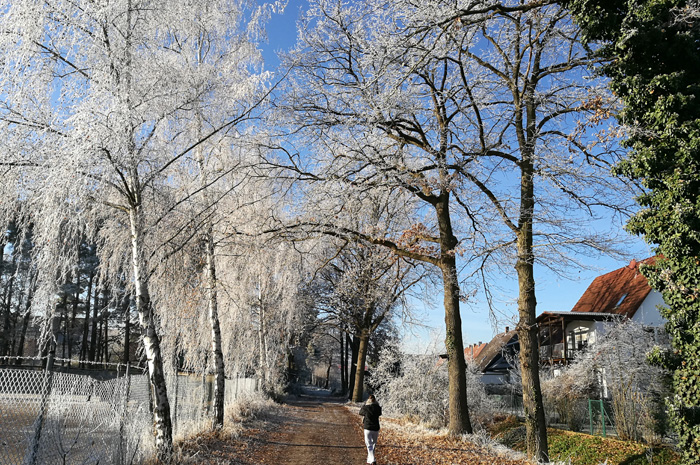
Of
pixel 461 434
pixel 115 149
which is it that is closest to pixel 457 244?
pixel 461 434

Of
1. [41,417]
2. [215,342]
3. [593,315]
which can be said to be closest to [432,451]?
[215,342]

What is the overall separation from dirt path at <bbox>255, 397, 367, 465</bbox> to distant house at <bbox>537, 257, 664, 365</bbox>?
597 inches

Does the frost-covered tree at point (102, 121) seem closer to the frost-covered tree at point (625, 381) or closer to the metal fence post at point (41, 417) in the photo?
the metal fence post at point (41, 417)

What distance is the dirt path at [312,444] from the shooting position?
10383 mm

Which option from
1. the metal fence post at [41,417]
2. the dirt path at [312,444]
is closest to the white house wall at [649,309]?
the dirt path at [312,444]

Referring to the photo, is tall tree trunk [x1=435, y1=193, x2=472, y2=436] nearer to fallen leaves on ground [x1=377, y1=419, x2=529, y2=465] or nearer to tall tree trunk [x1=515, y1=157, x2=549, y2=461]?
fallen leaves on ground [x1=377, y1=419, x2=529, y2=465]

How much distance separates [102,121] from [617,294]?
34888 millimetres

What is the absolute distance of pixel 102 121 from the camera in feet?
20.5

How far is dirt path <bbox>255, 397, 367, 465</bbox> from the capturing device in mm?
10383

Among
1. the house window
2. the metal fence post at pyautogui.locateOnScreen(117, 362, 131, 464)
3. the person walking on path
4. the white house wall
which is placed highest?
the white house wall

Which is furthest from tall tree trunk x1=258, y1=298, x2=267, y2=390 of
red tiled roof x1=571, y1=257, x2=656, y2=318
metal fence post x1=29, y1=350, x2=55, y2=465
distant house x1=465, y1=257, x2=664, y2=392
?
red tiled roof x1=571, y1=257, x2=656, y2=318

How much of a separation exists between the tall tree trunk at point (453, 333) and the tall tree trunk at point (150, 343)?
746cm

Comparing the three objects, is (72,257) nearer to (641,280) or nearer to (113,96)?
(113,96)

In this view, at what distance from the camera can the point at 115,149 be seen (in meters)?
6.50
